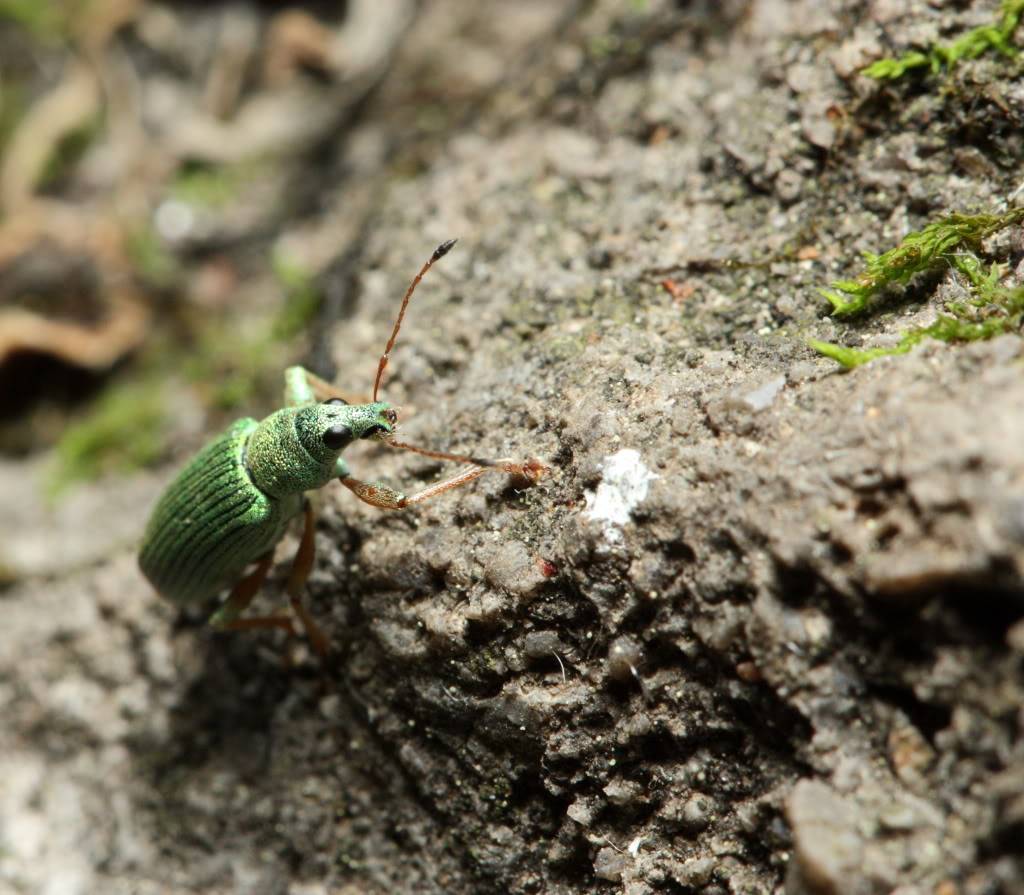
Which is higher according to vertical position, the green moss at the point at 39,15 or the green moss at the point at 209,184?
the green moss at the point at 39,15

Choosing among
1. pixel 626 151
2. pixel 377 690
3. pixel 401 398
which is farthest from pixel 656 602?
pixel 626 151

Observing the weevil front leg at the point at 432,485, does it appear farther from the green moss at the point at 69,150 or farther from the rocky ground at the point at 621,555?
the green moss at the point at 69,150

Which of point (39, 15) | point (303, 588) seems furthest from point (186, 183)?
point (303, 588)

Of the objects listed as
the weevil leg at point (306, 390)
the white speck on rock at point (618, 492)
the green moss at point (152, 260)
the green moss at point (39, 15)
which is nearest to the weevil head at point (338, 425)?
the weevil leg at point (306, 390)

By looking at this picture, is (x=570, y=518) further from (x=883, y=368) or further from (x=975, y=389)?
(x=975, y=389)

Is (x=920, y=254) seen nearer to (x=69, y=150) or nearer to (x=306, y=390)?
(x=306, y=390)

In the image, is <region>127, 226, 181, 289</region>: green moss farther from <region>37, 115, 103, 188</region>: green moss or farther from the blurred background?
<region>37, 115, 103, 188</region>: green moss
